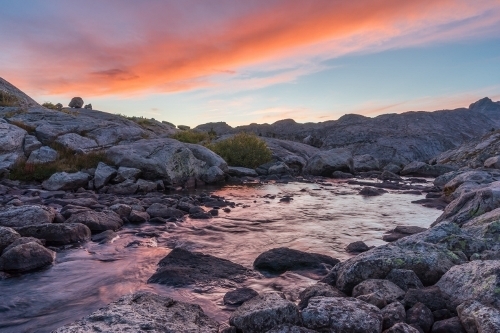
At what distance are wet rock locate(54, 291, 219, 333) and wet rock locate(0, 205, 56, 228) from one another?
22.6 feet

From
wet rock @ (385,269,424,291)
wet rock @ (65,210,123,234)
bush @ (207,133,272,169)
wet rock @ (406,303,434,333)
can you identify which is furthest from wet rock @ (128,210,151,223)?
bush @ (207,133,272,169)

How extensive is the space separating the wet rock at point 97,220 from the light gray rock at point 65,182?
31.7 feet

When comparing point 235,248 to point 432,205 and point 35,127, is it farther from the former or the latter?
point 35,127

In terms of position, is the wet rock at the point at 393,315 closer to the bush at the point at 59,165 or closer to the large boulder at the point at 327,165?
the bush at the point at 59,165

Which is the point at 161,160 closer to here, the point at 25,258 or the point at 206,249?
the point at 206,249

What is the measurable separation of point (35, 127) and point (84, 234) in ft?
72.2

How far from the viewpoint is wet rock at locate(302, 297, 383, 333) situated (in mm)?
4859

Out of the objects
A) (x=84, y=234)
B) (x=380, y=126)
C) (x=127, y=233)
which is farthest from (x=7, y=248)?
(x=380, y=126)

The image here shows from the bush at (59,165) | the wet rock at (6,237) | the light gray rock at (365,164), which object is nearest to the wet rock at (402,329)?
the wet rock at (6,237)

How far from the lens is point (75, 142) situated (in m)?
28.9

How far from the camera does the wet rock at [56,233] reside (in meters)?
10.4

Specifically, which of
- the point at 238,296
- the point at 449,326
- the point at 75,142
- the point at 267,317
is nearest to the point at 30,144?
the point at 75,142

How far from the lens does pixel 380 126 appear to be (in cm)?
7769

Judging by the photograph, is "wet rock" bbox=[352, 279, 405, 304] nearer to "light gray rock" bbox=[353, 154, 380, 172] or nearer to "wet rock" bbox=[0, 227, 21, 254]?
"wet rock" bbox=[0, 227, 21, 254]
